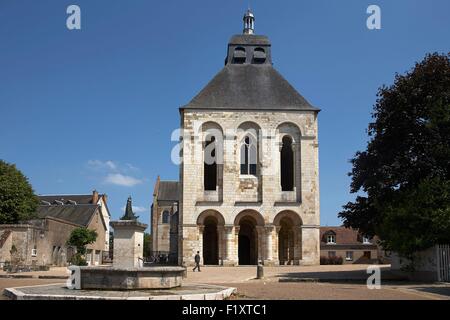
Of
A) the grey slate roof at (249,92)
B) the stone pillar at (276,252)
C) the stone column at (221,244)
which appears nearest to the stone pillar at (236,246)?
the stone column at (221,244)

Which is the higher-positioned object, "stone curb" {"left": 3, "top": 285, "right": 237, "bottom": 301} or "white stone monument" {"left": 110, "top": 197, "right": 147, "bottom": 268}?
"white stone monument" {"left": 110, "top": 197, "right": 147, "bottom": 268}

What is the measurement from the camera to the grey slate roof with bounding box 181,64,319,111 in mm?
36781

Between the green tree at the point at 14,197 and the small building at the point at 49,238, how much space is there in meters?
1.44

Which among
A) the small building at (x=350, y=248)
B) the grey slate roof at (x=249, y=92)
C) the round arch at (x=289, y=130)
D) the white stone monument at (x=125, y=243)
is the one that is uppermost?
the grey slate roof at (x=249, y=92)

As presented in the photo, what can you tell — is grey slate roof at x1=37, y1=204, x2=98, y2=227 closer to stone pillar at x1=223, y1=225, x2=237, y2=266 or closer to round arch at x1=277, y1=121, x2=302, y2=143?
stone pillar at x1=223, y1=225, x2=237, y2=266

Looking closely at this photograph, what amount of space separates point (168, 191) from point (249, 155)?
38.6m

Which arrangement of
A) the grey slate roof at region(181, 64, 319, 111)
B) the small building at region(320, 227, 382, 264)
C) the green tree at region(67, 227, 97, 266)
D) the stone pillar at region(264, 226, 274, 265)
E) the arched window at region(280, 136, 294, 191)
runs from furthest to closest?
the small building at region(320, 227, 382, 264), the green tree at region(67, 227, 97, 266), the arched window at region(280, 136, 294, 191), the grey slate roof at region(181, 64, 319, 111), the stone pillar at region(264, 226, 274, 265)

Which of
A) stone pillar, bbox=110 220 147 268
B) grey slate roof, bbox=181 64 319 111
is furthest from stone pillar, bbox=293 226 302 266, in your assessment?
stone pillar, bbox=110 220 147 268

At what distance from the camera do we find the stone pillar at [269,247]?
34594 mm

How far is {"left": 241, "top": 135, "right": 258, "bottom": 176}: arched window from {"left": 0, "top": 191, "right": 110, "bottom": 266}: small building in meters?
15.2

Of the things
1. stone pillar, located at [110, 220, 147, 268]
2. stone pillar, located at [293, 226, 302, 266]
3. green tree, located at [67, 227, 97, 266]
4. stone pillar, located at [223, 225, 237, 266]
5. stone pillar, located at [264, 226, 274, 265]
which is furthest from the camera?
green tree, located at [67, 227, 97, 266]

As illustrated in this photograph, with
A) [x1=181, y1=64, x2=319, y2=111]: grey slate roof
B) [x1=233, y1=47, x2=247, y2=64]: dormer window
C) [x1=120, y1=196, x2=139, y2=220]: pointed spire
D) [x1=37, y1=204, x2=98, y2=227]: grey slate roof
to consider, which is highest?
[x1=233, y1=47, x2=247, y2=64]: dormer window

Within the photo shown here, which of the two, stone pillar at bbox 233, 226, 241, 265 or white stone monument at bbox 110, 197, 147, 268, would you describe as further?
stone pillar at bbox 233, 226, 241, 265

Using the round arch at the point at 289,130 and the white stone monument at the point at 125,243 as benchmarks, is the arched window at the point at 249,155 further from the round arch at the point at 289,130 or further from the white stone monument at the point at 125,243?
the white stone monument at the point at 125,243
